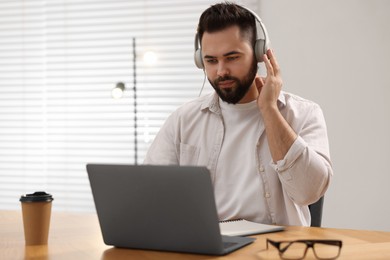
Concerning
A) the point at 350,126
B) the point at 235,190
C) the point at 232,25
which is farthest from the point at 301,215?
the point at 350,126

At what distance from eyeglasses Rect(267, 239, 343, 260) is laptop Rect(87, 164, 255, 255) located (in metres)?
0.11

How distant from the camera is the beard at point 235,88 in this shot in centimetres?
204

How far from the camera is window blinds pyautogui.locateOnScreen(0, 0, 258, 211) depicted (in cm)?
382

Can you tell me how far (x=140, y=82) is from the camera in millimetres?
3855

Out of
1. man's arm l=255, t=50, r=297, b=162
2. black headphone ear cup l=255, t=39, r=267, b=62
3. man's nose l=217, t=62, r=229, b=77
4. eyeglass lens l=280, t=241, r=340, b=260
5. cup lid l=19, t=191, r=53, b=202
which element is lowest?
eyeglass lens l=280, t=241, r=340, b=260

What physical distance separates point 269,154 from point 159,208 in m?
0.84

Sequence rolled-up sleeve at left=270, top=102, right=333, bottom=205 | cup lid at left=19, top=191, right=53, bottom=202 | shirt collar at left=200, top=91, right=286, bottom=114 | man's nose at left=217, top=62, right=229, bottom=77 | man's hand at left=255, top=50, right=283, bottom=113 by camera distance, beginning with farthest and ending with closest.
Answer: shirt collar at left=200, top=91, right=286, bottom=114, man's nose at left=217, top=62, right=229, bottom=77, man's hand at left=255, top=50, right=283, bottom=113, rolled-up sleeve at left=270, top=102, right=333, bottom=205, cup lid at left=19, top=191, right=53, bottom=202

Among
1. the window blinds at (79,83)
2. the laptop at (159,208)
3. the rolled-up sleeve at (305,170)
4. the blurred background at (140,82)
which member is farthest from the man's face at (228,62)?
the window blinds at (79,83)

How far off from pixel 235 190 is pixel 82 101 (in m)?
2.20

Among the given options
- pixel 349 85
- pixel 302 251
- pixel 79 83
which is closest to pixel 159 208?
pixel 302 251

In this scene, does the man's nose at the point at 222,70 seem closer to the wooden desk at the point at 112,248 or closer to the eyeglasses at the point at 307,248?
the wooden desk at the point at 112,248

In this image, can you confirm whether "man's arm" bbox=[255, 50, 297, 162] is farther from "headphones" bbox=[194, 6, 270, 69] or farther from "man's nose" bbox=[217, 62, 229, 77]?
"man's nose" bbox=[217, 62, 229, 77]

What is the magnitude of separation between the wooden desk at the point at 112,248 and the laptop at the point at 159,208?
2 centimetres

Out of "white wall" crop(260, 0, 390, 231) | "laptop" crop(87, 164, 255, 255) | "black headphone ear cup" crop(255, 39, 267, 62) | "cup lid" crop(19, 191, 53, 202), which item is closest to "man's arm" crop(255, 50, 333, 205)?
"black headphone ear cup" crop(255, 39, 267, 62)
